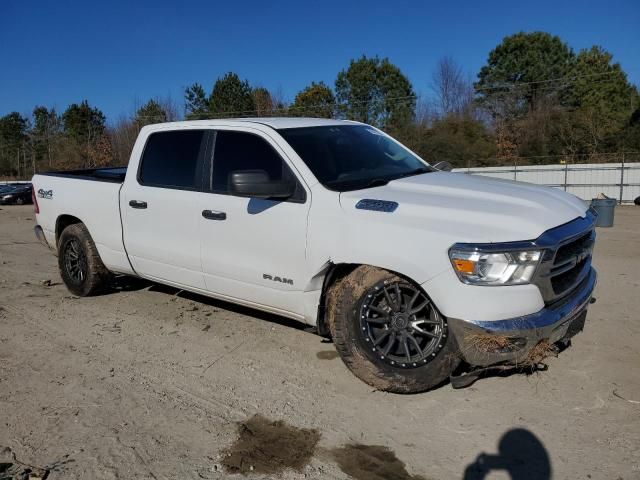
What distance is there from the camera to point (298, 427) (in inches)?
137

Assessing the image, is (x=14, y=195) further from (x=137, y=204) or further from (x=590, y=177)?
(x=137, y=204)

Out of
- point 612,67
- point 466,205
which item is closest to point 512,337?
point 466,205

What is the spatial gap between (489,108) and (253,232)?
44127mm

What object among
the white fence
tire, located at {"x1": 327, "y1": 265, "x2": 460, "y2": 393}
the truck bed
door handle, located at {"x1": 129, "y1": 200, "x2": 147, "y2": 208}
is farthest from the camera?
the white fence

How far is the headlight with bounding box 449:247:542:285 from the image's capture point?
130 inches

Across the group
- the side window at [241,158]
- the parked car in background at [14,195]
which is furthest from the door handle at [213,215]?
the parked car in background at [14,195]

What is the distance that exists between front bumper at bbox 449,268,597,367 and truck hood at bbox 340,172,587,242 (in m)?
0.49

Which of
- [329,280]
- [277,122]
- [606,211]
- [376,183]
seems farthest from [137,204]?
[606,211]

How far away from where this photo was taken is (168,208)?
5.05 m

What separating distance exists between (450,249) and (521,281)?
0.45m

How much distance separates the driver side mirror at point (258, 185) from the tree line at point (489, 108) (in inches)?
1274

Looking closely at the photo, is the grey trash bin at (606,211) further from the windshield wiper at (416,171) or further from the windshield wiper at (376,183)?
the windshield wiper at (376,183)

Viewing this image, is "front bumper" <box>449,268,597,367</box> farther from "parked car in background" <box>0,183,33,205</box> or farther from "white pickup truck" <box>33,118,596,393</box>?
"parked car in background" <box>0,183,33,205</box>

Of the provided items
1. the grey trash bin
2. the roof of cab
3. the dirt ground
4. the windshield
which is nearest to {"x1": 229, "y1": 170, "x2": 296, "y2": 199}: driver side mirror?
the windshield
